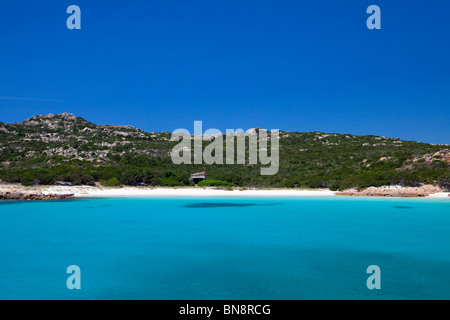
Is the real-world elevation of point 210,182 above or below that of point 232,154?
below

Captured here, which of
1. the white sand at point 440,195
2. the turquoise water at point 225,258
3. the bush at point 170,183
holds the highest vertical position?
the bush at point 170,183

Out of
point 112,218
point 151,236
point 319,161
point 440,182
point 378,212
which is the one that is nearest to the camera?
point 151,236

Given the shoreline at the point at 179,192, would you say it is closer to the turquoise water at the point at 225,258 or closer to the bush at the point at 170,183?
the bush at the point at 170,183

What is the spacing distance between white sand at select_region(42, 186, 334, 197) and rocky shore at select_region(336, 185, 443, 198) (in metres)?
2.46

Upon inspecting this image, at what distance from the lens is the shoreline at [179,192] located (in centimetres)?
2756

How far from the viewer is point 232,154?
54.4m

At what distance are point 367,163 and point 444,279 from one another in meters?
33.2

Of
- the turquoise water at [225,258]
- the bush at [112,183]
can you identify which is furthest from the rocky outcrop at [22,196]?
the turquoise water at [225,258]

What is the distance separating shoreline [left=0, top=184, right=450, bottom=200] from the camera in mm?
27562

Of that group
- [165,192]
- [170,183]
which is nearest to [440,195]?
[165,192]

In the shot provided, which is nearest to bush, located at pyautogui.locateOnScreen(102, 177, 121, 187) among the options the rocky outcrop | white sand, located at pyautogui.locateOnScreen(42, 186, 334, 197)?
white sand, located at pyautogui.locateOnScreen(42, 186, 334, 197)

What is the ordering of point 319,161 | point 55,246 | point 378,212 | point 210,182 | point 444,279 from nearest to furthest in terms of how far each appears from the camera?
point 444,279, point 55,246, point 378,212, point 210,182, point 319,161

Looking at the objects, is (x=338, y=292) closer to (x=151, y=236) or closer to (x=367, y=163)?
(x=151, y=236)

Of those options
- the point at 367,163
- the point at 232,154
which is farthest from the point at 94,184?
the point at 367,163
